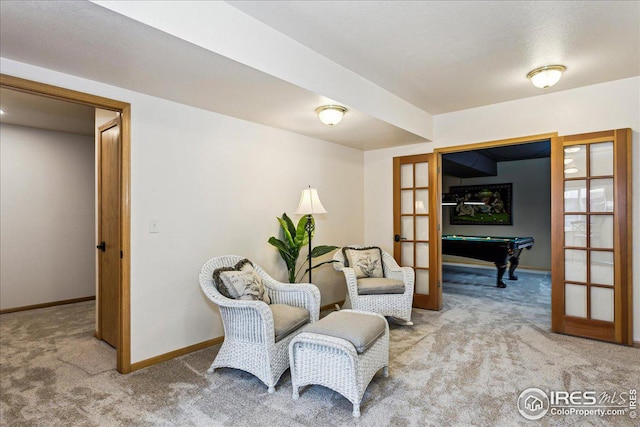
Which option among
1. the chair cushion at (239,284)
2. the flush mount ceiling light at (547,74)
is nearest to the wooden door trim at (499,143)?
the flush mount ceiling light at (547,74)

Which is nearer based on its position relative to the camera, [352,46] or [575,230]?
[352,46]

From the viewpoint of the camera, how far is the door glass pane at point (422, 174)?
4758mm

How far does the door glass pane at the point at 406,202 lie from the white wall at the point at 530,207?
453 cm

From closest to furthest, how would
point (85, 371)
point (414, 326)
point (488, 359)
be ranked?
1. point (85, 371)
2. point (488, 359)
3. point (414, 326)

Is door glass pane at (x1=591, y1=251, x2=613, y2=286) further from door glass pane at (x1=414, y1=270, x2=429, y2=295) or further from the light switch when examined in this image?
the light switch

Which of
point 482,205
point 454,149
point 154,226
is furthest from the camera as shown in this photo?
point 482,205

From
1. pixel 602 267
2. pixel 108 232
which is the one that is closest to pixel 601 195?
pixel 602 267

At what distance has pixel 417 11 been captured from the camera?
2.30m

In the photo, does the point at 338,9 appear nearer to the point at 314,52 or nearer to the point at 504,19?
the point at 314,52

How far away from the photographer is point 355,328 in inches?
95.1

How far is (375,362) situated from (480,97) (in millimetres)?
3134

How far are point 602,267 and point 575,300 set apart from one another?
425 millimetres

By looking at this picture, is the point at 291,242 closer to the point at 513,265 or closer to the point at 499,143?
the point at 499,143

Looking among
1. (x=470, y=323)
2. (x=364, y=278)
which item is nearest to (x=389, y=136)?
(x=364, y=278)
